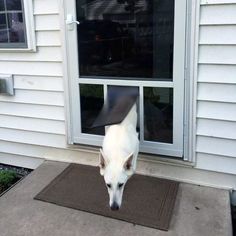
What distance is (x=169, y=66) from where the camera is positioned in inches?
118

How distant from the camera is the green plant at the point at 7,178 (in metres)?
3.61

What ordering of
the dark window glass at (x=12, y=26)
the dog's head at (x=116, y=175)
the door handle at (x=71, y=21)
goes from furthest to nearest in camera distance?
the dark window glass at (x=12, y=26), the door handle at (x=71, y=21), the dog's head at (x=116, y=175)

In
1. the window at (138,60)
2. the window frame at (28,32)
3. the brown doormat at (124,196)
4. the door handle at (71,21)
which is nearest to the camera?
the brown doormat at (124,196)

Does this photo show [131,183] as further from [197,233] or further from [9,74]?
[9,74]

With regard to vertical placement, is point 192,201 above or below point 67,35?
below

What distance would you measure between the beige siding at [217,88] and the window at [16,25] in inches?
69.6

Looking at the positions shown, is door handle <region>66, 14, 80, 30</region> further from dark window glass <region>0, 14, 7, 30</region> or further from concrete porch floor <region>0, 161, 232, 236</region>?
concrete porch floor <region>0, 161, 232, 236</region>

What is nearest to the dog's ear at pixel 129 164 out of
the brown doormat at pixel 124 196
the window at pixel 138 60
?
the brown doormat at pixel 124 196

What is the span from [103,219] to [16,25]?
2.24 metres

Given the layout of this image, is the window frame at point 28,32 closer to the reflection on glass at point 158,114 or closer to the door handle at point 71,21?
the door handle at point 71,21

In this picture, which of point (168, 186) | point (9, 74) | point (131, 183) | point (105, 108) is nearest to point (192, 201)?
point (168, 186)

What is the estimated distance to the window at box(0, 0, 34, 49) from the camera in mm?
3444

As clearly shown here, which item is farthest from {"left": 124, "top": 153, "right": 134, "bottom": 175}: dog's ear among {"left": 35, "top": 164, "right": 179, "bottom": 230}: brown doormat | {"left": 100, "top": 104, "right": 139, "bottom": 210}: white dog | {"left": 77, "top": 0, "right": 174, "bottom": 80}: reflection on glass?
{"left": 77, "top": 0, "right": 174, "bottom": 80}: reflection on glass

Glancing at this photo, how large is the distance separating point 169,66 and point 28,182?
5.93ft
